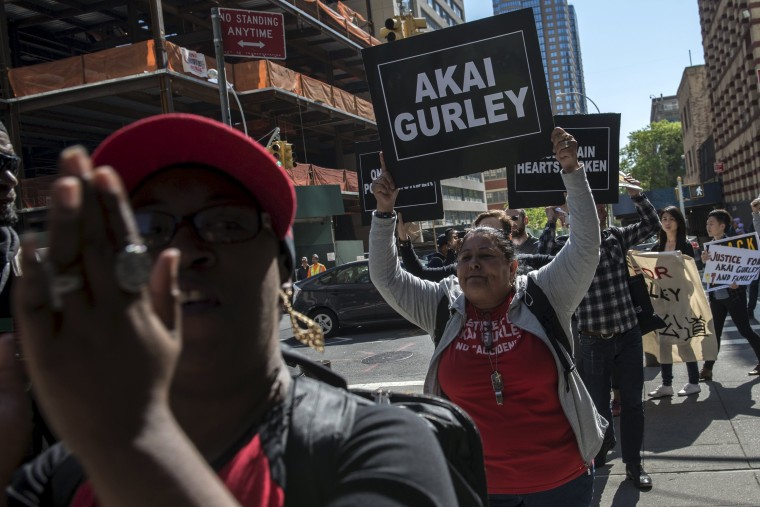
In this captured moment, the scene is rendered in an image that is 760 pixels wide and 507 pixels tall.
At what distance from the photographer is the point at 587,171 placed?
211 inches

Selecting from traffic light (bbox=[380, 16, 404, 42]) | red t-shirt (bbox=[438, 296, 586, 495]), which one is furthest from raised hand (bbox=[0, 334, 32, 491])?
traffic light (bbox=[380, 16, 404, 42])

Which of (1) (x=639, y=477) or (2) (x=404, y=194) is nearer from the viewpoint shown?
(1) (x=639, y=477)

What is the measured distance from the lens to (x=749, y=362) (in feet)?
27.8

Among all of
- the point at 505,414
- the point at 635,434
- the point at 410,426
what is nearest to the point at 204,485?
the point at 410,426

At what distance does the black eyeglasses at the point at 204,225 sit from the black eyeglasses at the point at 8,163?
4.27 feet

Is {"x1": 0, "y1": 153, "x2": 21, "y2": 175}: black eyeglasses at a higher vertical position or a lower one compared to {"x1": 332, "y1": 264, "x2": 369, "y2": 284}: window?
higher

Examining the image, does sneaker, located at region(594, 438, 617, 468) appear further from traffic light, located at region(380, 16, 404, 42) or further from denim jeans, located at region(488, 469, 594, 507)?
traffic light, located at region(380, 16, 404, 42)

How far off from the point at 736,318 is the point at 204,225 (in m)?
7.94

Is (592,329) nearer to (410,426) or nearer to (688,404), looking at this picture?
(688,404)

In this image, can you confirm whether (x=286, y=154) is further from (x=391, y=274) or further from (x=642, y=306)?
(x=391, y=274)

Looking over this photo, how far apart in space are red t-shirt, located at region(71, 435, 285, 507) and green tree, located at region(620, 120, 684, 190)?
99.8 meters

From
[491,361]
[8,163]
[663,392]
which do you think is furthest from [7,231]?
[663,392]

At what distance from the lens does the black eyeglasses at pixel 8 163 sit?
2.19 meters

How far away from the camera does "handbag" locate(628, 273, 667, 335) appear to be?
555cm
